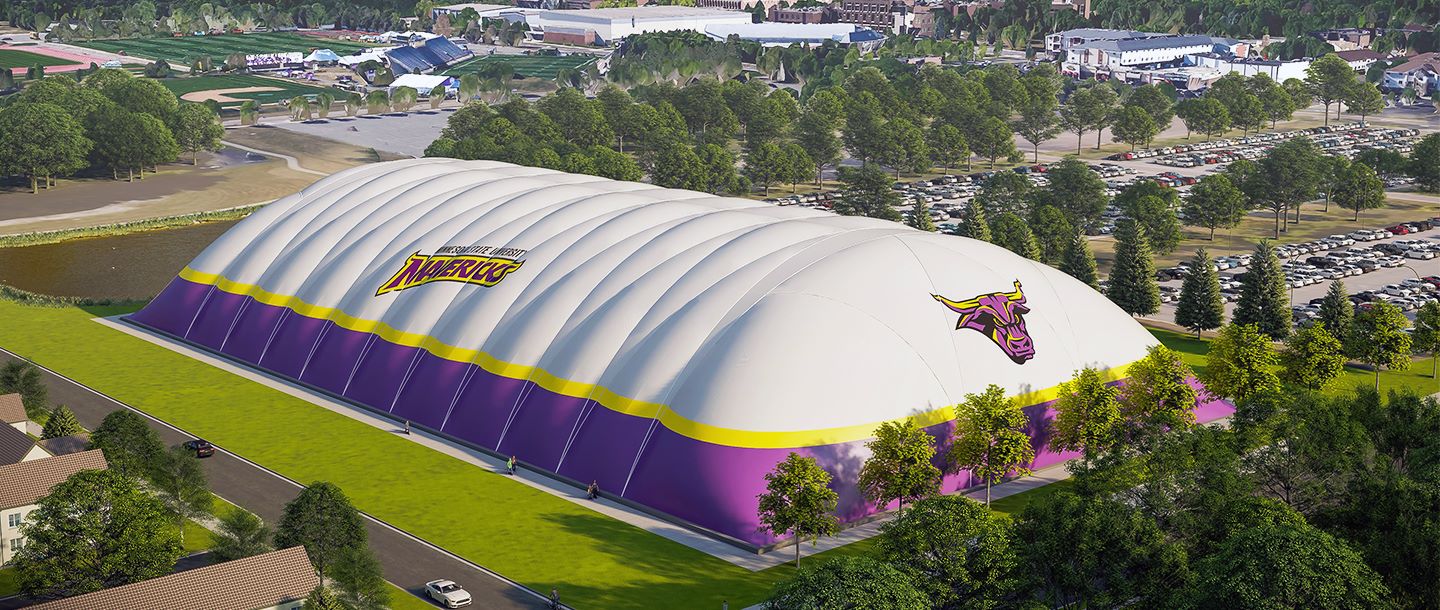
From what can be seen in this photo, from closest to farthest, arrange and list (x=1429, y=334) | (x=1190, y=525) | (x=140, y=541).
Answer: (x=1190, y=525)
(x=140, y=541)
(x=1429, y=334)

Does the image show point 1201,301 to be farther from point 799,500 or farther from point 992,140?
point 992,140

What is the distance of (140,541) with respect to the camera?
197 feet

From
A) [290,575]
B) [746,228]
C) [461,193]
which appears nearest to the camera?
[290,575]

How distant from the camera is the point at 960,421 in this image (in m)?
71.9

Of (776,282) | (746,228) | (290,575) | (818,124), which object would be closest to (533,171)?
(746,228)

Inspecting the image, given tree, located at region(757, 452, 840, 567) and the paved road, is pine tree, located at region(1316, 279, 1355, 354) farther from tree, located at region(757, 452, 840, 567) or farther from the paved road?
the paved road

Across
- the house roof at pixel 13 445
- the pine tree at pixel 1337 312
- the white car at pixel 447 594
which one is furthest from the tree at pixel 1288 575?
the house roof at pixel 13 445

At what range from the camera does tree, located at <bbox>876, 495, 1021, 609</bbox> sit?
5462cm

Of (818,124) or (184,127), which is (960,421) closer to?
(818,124)

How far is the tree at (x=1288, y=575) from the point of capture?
50.7 metres

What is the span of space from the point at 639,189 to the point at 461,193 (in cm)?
1162

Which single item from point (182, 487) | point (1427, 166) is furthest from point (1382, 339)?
point (1427, 166)

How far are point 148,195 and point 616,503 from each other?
11346cm

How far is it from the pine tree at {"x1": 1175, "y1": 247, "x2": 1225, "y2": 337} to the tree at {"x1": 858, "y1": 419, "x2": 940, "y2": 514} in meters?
44.6
